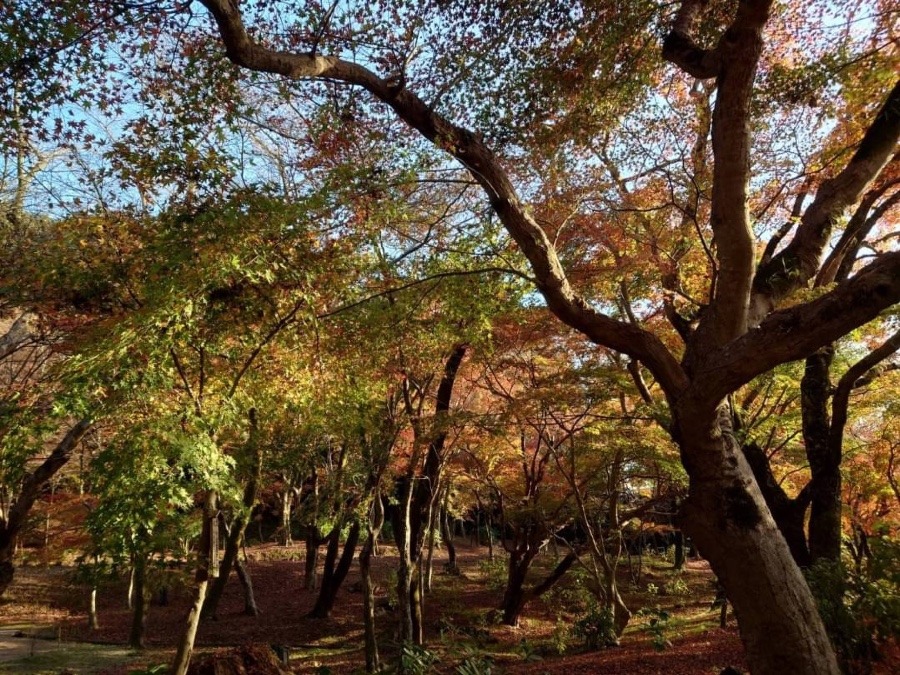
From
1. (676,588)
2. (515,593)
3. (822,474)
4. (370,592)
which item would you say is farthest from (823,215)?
(676,588)

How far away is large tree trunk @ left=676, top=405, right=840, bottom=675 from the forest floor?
4.24 meters

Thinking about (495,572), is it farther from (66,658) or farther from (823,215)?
(823,215)

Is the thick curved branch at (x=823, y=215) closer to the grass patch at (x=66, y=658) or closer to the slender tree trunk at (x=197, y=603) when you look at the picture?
the slender tree trunk at (x=197, y=603)

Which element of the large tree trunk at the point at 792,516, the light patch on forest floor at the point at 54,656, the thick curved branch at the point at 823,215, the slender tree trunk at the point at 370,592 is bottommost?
the light patch on forest floor at the point at 54,656

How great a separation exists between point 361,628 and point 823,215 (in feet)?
46.3

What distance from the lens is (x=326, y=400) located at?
723 cm

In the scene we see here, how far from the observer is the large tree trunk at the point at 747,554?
12.0 feet

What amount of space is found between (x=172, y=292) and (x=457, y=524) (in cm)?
3528

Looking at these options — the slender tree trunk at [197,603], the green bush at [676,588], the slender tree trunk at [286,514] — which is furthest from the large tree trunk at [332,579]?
the green bush at [676,588]

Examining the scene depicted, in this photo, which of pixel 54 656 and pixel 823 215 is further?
pixel 54 656

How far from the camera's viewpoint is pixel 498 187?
4.76 meters

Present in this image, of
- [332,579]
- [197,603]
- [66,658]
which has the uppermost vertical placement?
[197,603]

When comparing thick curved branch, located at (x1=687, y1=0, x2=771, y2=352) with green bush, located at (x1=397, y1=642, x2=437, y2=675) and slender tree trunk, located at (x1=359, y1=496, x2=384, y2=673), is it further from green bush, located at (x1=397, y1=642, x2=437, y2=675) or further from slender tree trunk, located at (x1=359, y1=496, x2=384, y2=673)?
slender tree trunk, located at (x1=359, y1=496, x2=384, y2=673)

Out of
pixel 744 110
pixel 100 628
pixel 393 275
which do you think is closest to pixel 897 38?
pixel 744 110
